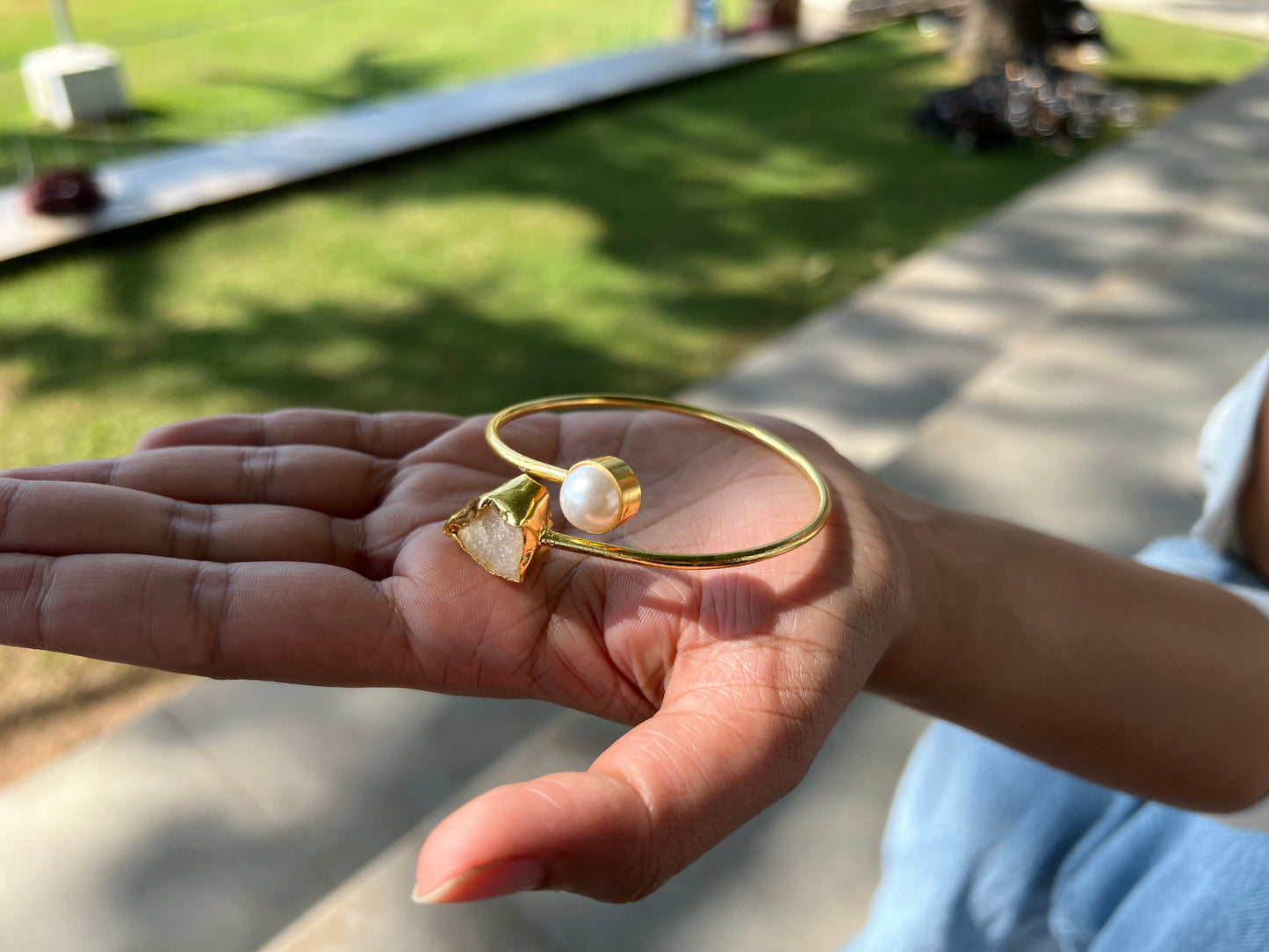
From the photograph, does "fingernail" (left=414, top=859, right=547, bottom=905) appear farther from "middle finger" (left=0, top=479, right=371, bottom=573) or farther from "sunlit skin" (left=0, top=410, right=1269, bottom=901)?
"middle finger" (left=0, top=479, right=371, bottom=573)

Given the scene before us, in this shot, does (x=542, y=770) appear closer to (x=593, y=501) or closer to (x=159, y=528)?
(x=593, y=501)

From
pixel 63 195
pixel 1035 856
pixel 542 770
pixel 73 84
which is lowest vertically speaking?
pixel 542 770

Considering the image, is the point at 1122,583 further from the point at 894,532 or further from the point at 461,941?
the point at 461,941

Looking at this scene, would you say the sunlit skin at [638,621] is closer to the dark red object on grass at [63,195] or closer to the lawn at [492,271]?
the lawn at [492,271]

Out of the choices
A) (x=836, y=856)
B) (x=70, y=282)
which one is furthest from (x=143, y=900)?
(x=70, y=282)

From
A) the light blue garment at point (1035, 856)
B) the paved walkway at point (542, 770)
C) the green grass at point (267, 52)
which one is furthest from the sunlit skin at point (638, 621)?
the green grass at point (267, 52)

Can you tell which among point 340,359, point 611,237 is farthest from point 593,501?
point 611,237

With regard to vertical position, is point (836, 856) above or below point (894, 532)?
below
